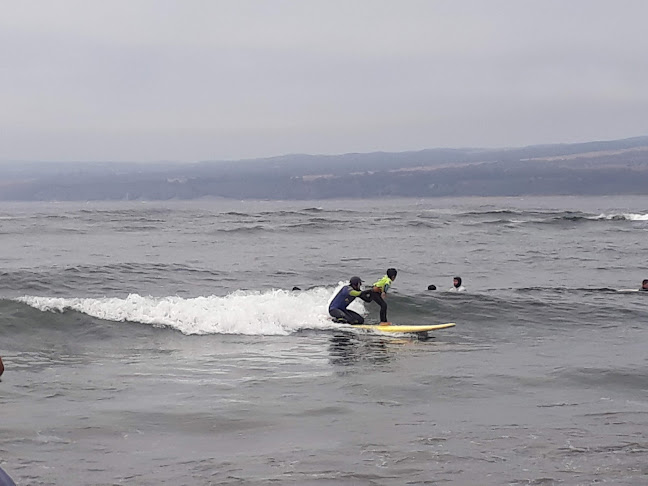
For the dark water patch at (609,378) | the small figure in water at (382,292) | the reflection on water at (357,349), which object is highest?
the small figure in water at (382,292)

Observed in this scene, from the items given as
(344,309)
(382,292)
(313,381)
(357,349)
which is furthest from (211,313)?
(313,381)

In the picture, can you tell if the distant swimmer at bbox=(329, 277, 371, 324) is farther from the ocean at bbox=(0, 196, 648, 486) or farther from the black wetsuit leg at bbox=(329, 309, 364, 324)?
the ocean at bbox=(0, 196, 648, 486)

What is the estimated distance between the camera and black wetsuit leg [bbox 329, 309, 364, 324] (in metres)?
22.1

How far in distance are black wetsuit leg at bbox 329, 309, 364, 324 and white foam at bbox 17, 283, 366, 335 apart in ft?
0.94

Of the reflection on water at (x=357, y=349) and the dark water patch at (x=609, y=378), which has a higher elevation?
the reflection on water at (x=357, y=349)

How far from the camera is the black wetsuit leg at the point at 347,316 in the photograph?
2207cm

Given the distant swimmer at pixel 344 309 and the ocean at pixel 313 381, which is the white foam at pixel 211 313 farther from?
the distant swimmer at pixel 344 309

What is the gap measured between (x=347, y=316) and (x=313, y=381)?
6824 millimetres

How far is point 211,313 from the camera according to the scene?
23.2m

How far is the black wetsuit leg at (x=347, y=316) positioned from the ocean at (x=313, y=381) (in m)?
0.33

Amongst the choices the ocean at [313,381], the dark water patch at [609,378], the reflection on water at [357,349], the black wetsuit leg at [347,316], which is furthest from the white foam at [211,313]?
the dark water patch at [609,378]

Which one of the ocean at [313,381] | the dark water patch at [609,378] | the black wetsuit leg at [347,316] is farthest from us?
the black wetsuit leg at [347,316]

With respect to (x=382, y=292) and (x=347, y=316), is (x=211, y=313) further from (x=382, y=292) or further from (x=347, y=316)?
(x=382, y=292)

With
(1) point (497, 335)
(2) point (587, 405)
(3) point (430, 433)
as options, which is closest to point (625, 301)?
(1) point (497, 335)
